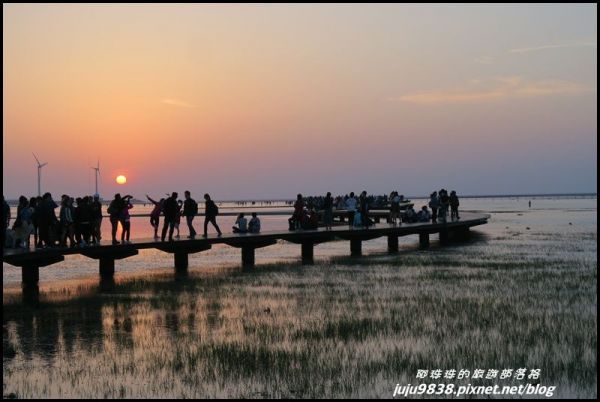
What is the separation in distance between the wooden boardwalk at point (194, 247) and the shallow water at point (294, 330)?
2.66ft

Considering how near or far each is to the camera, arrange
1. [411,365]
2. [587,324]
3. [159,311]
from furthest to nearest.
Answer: [159,311] → [587,324] → [411,365]

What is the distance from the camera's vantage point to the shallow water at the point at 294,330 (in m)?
11.0

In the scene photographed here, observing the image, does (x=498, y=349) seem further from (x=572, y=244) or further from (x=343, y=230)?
(x=572, y=244)

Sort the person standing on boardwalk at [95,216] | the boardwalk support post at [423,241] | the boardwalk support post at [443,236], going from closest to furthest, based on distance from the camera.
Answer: the person standing on boardwalk at [95,216]
the boardwalk support post at [423,241]
the boardwalk support post at [443,236]

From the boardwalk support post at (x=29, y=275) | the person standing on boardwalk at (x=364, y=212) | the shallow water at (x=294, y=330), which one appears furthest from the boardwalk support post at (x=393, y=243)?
the boardwalk support post at (x=29, y=275)

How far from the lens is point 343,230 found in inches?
1303

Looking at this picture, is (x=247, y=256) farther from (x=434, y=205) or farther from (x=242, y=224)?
(x=434, y=205)

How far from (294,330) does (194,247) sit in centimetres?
1310

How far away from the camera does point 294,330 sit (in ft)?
47.9

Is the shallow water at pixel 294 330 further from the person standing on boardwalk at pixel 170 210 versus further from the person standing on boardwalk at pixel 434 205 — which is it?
the person standing on boardwalk at pixel 434 205

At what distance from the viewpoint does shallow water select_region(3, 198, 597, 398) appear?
10992 millimetres

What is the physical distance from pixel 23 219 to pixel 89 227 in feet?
6.11

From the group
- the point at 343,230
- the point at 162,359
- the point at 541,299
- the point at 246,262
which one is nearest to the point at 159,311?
the point at 162,359

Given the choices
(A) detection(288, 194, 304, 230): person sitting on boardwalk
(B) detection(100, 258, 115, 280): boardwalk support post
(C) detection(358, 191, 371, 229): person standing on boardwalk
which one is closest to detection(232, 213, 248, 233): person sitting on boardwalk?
(A) detection(288, 194, 304, 230): person sitting on boardwalk
